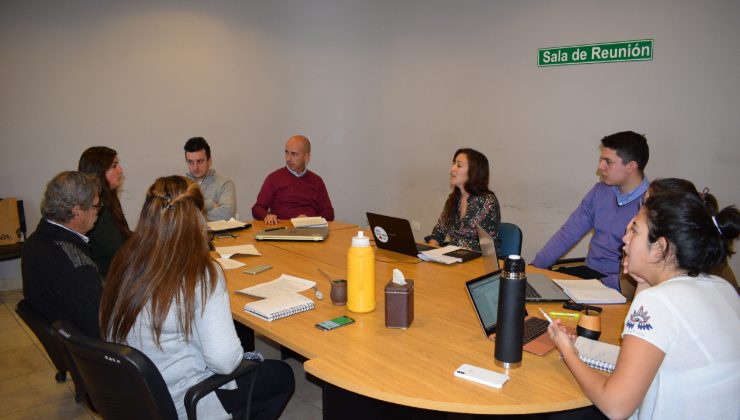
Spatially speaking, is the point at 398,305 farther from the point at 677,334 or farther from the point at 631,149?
the point at 631,149

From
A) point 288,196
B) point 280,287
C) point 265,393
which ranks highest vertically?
point 288,196

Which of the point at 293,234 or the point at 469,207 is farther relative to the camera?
the point at 469,207

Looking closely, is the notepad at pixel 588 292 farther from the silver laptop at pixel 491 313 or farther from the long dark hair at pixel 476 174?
the long dark hair at pixel 476 174

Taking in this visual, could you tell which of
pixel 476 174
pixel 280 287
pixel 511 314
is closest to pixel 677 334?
pixel 511 314

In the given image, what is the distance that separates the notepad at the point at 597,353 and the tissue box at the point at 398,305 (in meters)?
0.56

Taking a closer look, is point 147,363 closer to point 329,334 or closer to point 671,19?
point 329,334

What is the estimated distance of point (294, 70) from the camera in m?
5.62

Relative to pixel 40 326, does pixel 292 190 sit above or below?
above

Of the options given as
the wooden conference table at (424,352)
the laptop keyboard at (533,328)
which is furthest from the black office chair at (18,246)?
the laptop keyboard at (533,328)

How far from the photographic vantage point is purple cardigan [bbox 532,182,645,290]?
3090mm

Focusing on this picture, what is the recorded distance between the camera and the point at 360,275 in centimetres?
198

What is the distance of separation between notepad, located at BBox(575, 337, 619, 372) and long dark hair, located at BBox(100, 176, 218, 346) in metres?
1.16

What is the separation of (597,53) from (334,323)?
3373 millimetres

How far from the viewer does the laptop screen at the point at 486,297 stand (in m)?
1.72
